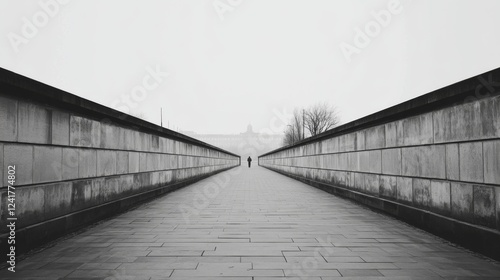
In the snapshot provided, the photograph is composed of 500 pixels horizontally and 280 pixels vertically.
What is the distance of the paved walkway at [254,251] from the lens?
124 inches

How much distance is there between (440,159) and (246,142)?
135 meters

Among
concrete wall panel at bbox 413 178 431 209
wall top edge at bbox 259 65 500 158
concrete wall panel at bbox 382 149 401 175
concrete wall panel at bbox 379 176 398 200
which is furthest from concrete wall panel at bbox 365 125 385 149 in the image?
concrete wall panel at bbox 413 178 431 209

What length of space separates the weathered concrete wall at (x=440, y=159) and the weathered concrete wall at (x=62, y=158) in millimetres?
5403

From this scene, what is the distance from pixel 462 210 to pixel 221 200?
5667 millimetres

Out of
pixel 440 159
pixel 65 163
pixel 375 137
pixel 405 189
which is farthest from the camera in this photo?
pixel 375 137

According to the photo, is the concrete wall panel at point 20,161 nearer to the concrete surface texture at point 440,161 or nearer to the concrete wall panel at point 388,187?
the concrete surface texture at point 440,161

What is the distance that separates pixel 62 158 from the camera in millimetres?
4730

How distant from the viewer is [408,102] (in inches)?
209

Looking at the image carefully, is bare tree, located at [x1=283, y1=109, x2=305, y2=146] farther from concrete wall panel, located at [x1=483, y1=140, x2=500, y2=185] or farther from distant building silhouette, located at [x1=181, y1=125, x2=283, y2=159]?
concrete wall panel, located at [x1=483, y1=140, x2=500, y2=185]

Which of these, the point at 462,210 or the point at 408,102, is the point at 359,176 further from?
the point at 462,210

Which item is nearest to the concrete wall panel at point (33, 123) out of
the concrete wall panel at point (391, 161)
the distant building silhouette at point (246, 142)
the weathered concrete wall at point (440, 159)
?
the weathered concrete wall at point (440, 159)

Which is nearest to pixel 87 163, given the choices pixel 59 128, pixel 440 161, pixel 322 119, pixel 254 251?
pixel 59 128

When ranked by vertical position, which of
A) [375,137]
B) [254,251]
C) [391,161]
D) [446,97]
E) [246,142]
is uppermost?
[246,142]

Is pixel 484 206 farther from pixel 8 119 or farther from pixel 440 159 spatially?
pixel 8 119
